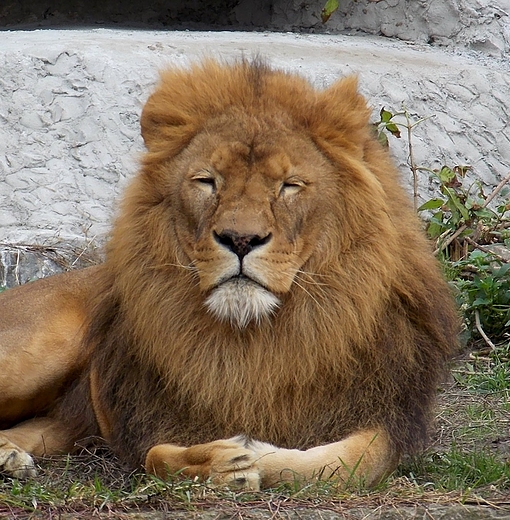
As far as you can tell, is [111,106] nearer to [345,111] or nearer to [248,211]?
[345,111]

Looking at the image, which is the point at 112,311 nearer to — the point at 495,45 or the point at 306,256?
the point at 306,256

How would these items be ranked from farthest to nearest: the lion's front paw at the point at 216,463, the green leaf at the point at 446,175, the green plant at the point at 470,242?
1. the green leaf at the point at 446,175
2. the green plant at the point at 470,242
3. the lion's front paw at the point at 216,463

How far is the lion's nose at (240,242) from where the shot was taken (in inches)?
108

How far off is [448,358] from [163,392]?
835 mm

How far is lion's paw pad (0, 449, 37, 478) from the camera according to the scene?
3240mm

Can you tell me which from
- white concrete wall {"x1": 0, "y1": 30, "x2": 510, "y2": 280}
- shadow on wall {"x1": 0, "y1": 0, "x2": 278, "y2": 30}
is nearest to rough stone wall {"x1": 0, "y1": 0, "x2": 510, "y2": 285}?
white concrete wall {"x1": 0, "y1": 30, "x2": 510, "y2": 280}

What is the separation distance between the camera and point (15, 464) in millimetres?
3256

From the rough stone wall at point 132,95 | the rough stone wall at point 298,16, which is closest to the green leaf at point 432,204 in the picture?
the rough stone wall at point 132,95

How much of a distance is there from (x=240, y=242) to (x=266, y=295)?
17 cm

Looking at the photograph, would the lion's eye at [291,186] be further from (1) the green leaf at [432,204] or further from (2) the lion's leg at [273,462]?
(1) the green leaf at [432,204]

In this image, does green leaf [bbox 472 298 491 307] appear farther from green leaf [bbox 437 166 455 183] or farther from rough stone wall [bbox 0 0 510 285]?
rough stone wall [bbox 0 0 510 285]

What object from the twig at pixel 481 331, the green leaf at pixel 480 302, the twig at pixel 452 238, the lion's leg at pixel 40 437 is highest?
the twig at pixel 452 238

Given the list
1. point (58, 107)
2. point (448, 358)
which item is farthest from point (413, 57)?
point (448, 358)

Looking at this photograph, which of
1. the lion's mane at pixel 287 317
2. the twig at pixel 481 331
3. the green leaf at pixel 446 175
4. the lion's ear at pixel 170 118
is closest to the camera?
the lion's mane at pixel 287 317
